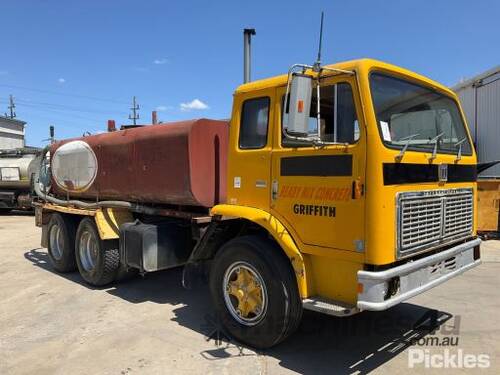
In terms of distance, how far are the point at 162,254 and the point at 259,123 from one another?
2.28 meters

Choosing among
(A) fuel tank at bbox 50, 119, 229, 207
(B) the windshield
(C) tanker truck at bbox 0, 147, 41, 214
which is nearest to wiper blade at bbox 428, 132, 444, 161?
(B) the windshield

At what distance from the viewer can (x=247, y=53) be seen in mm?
6289

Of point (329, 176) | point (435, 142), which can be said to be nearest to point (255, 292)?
point (329, 176)

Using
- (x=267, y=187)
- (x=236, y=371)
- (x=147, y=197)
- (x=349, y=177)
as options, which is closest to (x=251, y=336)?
(x=236, y=371)

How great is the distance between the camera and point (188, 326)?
5230mm

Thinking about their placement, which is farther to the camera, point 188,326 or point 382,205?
point 188,326

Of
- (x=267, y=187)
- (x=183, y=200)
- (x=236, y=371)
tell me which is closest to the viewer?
(x=236, y=371)

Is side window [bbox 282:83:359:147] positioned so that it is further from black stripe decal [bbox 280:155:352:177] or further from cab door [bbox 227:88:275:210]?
Answer: cab door [bbox 227:88:275:210]

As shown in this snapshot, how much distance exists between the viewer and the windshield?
386cm

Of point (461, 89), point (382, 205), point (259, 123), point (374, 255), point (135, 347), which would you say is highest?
point (461, 89)

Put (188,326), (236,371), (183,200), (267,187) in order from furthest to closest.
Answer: (183,200) < (188,326) < (267,187) < (236,371)

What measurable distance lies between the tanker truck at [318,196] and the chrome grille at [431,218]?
1 cm

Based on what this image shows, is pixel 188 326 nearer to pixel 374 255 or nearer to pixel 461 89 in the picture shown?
pixel 374 255

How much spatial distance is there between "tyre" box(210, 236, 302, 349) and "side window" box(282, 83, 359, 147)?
1204 mm
